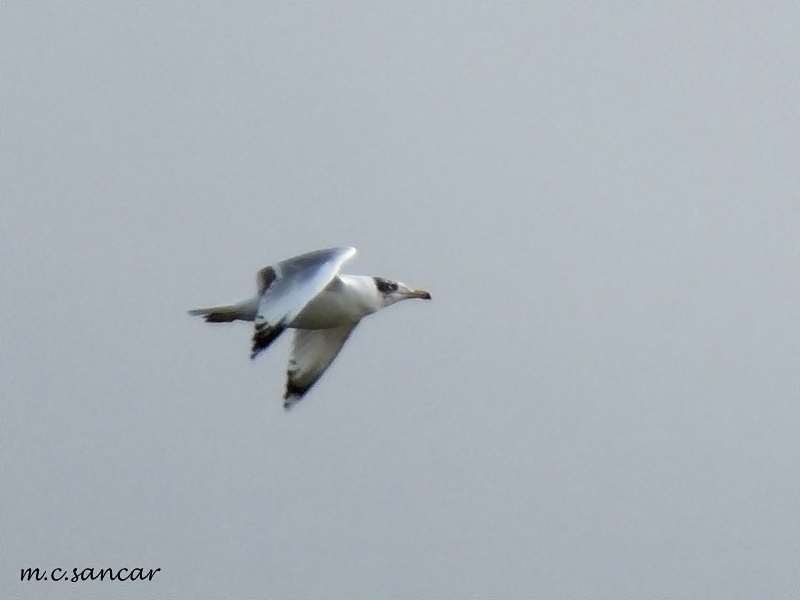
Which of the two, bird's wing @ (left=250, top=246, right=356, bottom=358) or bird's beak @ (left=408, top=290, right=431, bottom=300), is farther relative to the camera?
bird's beak @ (left=408, top=290, right=431, bottom=300)

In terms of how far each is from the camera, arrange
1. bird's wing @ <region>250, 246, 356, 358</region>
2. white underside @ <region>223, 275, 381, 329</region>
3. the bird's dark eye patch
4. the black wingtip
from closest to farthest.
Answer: the black wingtip < bird's wing @ <region>250, 246, 356, 358</region> < white underside @ <region>223, 275, 381, 329</region> < the bird's dark eye patch

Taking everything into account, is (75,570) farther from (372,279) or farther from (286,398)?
(372,279)

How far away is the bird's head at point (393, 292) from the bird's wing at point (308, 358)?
1.30 ft

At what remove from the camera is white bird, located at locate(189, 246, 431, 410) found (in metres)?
10.3

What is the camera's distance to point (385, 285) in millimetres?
11812

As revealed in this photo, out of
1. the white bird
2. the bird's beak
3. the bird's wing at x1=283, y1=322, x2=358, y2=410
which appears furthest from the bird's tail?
the bird's beak

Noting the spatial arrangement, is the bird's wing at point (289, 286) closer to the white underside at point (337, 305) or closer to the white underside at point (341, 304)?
the white underside at point (337, 305)

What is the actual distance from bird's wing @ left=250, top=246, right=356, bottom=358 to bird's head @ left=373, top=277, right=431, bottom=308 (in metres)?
0.92

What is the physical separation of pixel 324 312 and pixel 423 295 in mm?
841

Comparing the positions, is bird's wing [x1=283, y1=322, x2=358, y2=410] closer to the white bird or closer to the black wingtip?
the white bird

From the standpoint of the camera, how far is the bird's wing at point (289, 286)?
10.1 metres

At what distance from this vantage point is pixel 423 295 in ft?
39.3

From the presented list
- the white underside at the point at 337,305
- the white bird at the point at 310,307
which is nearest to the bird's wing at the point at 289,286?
the white bird at the point at 310,307

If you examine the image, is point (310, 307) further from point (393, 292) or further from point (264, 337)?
point (264, 337)
